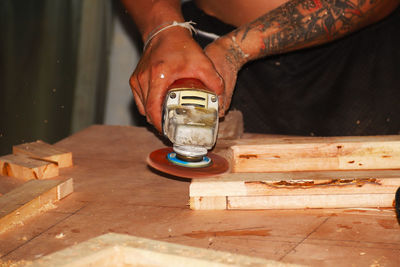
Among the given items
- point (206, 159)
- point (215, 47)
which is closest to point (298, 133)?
point (215, 47)

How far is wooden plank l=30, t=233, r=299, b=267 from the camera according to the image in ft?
2.63

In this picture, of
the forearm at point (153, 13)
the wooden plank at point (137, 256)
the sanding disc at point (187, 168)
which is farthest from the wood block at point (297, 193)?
the forearm at point (153, 13)

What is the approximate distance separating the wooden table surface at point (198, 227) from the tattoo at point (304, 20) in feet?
2.89

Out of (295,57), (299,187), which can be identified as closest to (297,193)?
(299,187)

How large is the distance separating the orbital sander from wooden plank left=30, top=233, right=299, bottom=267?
45cm

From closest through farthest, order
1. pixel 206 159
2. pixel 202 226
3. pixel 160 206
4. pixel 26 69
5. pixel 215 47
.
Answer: pixel 202 226, pixel 160 206, pixel 206 159, pixel 215 47, pixel 26 69

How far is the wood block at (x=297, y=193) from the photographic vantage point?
1.16m

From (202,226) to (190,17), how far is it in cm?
163

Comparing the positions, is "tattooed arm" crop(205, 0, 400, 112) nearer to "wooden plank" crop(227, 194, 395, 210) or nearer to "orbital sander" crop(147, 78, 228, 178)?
"orbital sander" crop(147, 78, 228, 178)

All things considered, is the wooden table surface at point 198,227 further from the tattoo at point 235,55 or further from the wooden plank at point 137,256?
the tattoo at point 235,55

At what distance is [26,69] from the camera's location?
2.61 metres

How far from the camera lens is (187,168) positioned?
1.37 metres

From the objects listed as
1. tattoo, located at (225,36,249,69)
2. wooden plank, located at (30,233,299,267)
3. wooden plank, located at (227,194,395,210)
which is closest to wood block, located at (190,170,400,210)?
wooden plank, located at (227,194,395,210)

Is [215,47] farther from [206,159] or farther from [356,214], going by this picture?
[356,214]
